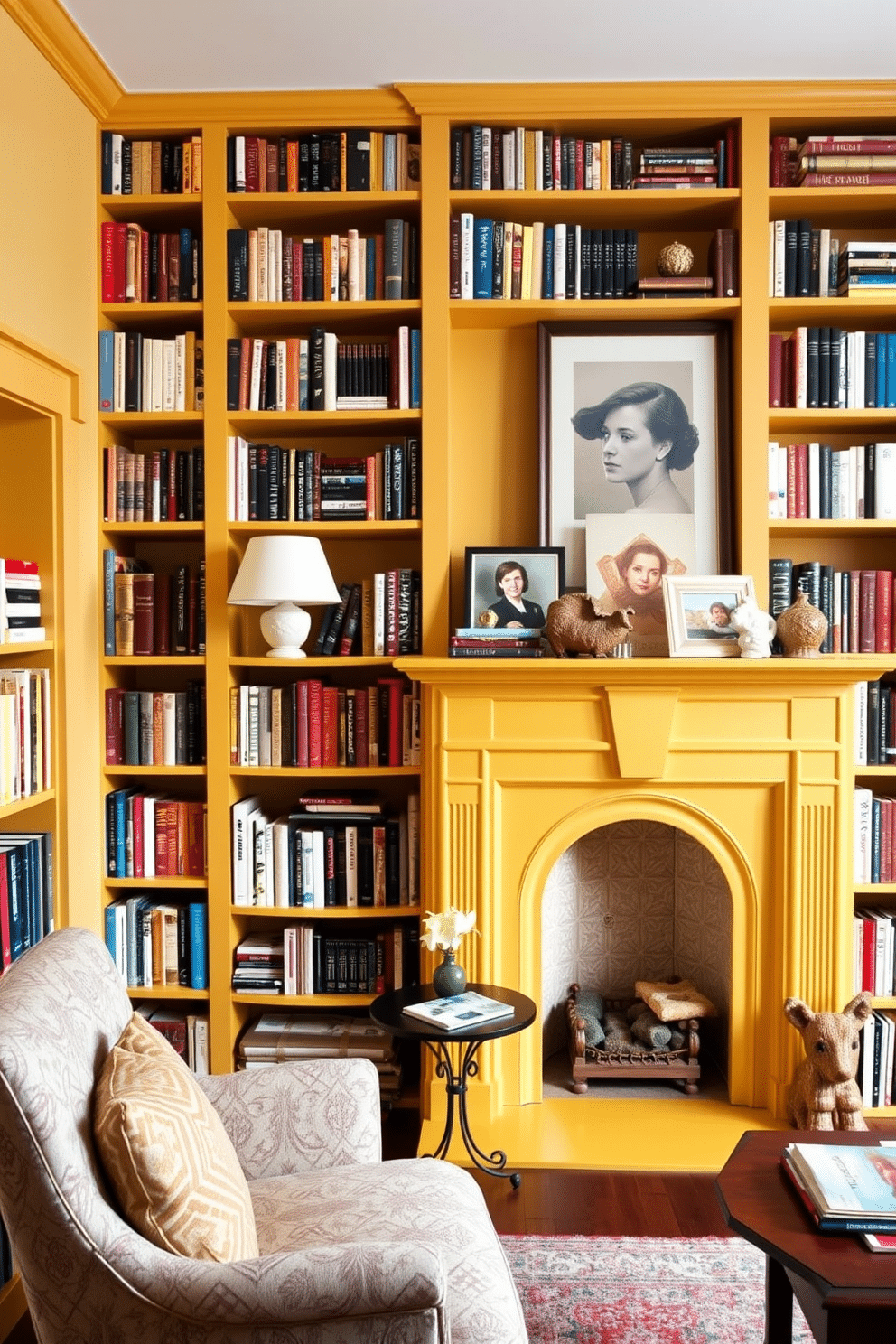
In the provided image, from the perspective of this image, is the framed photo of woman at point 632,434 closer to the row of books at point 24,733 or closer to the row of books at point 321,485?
the row of books at point 321,485

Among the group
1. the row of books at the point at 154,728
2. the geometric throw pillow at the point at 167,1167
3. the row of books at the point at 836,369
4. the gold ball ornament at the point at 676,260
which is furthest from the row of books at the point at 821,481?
the geometric throw pillow at the point at 167,1167

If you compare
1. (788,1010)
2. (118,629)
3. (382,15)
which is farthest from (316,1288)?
(382,15)

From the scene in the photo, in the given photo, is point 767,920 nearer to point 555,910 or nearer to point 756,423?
point 555,910

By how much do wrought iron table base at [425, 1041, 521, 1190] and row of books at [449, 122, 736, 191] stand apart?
2.44m

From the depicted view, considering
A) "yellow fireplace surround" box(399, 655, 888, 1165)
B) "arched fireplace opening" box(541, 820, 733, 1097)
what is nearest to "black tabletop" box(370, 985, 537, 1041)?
"yellow fireplace surround" box(399, 655, 888, 1165)

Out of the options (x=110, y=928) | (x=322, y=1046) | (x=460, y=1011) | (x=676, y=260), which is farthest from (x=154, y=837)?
(x=676, y=260)

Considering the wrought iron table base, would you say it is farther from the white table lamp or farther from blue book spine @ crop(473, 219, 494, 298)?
blue book spine @ crop(473, 219, 494, 298)

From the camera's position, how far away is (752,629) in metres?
2.95

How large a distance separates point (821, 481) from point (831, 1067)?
1673mm

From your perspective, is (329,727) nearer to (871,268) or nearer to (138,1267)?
(138,1267)

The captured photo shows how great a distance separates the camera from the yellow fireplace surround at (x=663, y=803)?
9.83 ft

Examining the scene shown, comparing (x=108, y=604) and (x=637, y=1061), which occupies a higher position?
(x=108, y=604)

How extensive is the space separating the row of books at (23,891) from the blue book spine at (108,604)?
2.24ft

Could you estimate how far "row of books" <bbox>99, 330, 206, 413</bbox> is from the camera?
10.5 feet
